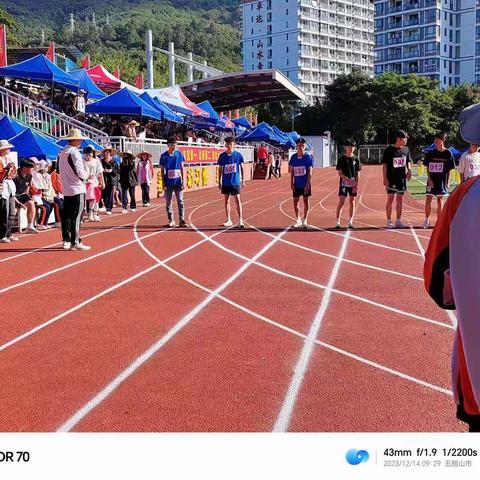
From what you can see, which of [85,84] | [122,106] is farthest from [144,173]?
[85,84]

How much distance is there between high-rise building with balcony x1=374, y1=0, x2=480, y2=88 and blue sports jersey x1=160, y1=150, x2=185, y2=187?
311ft

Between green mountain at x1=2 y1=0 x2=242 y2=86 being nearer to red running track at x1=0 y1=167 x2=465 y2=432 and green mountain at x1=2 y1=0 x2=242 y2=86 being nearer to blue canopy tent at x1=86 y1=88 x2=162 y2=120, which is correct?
blue canopy tent at x1=86 y1=88 x2=162 y2=120

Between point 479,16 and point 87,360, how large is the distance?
108693mm

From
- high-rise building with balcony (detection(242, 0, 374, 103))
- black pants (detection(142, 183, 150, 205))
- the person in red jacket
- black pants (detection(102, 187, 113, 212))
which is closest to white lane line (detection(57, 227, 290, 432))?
the person in red jacket

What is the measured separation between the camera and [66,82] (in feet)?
69.7

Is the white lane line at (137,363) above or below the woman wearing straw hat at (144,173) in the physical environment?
below

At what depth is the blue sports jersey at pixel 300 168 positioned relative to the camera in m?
11.4

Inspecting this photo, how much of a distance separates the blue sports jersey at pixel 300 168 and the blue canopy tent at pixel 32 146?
5391mm

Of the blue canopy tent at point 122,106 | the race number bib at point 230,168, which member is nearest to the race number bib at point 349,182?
the race number bib at point 230,168

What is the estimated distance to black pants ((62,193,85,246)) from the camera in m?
9.42

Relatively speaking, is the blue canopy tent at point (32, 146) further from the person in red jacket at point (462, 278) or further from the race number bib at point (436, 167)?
the person in red jacket at point (462, 278)

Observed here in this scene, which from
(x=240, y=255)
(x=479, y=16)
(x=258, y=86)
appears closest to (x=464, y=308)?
(x=240, y=255)

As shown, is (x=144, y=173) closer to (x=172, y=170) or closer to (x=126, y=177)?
(x=126, y=177)
